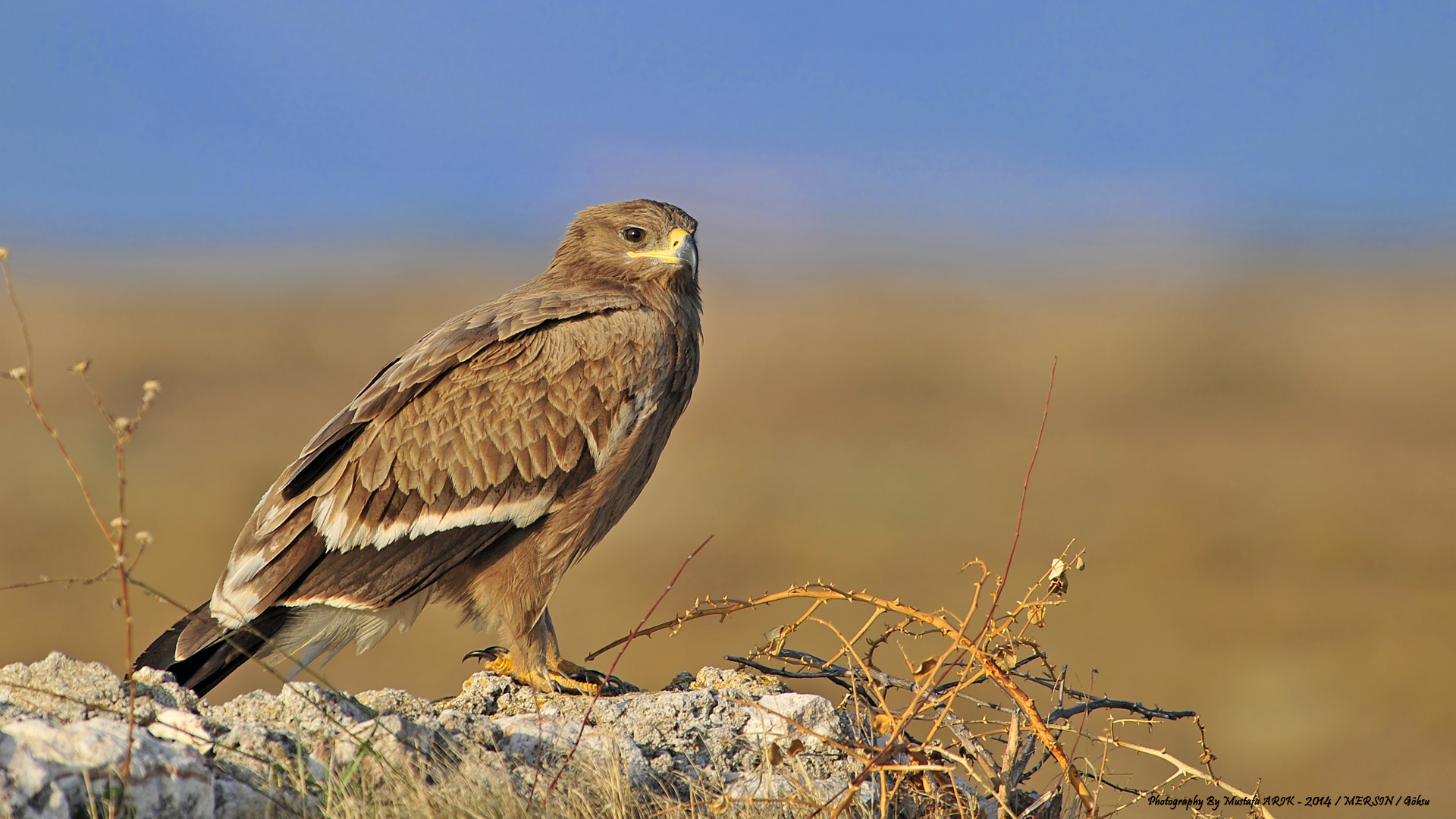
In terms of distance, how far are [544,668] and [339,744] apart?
75.7 inches

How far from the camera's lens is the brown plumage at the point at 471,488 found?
538 centimetres

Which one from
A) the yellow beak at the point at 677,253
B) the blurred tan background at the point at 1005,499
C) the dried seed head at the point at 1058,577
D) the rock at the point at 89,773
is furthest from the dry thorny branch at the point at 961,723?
the blurred tan background at the point at 1005,499

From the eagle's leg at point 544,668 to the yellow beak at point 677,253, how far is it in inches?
71.9

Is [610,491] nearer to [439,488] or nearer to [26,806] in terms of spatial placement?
[439,488]

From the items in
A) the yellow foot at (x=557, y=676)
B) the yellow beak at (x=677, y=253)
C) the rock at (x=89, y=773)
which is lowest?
the yellow foot at (x=557, y=676)

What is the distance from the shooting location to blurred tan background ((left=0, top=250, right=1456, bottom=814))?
664 inches

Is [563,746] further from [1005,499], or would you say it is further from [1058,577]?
[1005,499]

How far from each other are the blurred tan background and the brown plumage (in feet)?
3.93

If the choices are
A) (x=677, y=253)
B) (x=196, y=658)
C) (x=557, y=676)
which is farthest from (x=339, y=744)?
(x=677, y=253)

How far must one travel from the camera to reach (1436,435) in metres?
29.3

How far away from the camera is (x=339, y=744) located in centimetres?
364

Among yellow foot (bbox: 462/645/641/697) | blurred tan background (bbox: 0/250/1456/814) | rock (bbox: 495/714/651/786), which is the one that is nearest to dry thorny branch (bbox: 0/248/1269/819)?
rock (bbox: 495/714/651/786)

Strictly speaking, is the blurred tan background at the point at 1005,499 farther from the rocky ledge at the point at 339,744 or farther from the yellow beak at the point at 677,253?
the rocky ledge at the point at 339,744

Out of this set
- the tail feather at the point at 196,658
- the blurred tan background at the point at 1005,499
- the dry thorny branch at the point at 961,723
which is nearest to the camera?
the dry thorny branch at the point at 961,723
